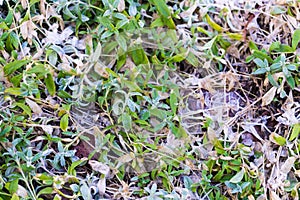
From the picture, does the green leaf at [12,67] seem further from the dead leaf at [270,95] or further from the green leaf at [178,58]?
the dead leaf at [270,95]

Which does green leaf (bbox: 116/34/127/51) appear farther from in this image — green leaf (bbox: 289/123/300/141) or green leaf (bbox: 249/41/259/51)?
green leaf (bbox: 289/123/300/141)

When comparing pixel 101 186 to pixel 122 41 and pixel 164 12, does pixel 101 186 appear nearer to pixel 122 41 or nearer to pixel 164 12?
pixel 122 41

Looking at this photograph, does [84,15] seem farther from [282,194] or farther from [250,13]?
[282,194]

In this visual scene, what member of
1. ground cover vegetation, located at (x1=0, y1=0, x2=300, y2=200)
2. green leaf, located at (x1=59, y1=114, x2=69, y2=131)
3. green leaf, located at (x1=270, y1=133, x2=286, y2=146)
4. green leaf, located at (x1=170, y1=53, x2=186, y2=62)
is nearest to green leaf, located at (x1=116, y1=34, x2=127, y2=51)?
ground cover vegetation, located at (x1=0, y1=0, x2=300, y2=200)

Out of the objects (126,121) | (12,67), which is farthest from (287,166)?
(12,67)

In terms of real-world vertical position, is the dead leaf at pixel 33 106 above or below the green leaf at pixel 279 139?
above

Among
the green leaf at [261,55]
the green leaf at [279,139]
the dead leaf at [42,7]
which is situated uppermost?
the dead leaf at [42,7]

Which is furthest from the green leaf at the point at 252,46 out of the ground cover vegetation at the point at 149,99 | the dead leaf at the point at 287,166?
the dead leaf at the point at 287,166

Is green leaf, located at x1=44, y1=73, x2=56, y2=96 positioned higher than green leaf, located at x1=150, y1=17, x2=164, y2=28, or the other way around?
green leaf, located at x1=150, y1=17, x2=164, y2=28

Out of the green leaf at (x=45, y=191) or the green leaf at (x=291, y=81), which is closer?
the green leaf at (x=45, y=191)
